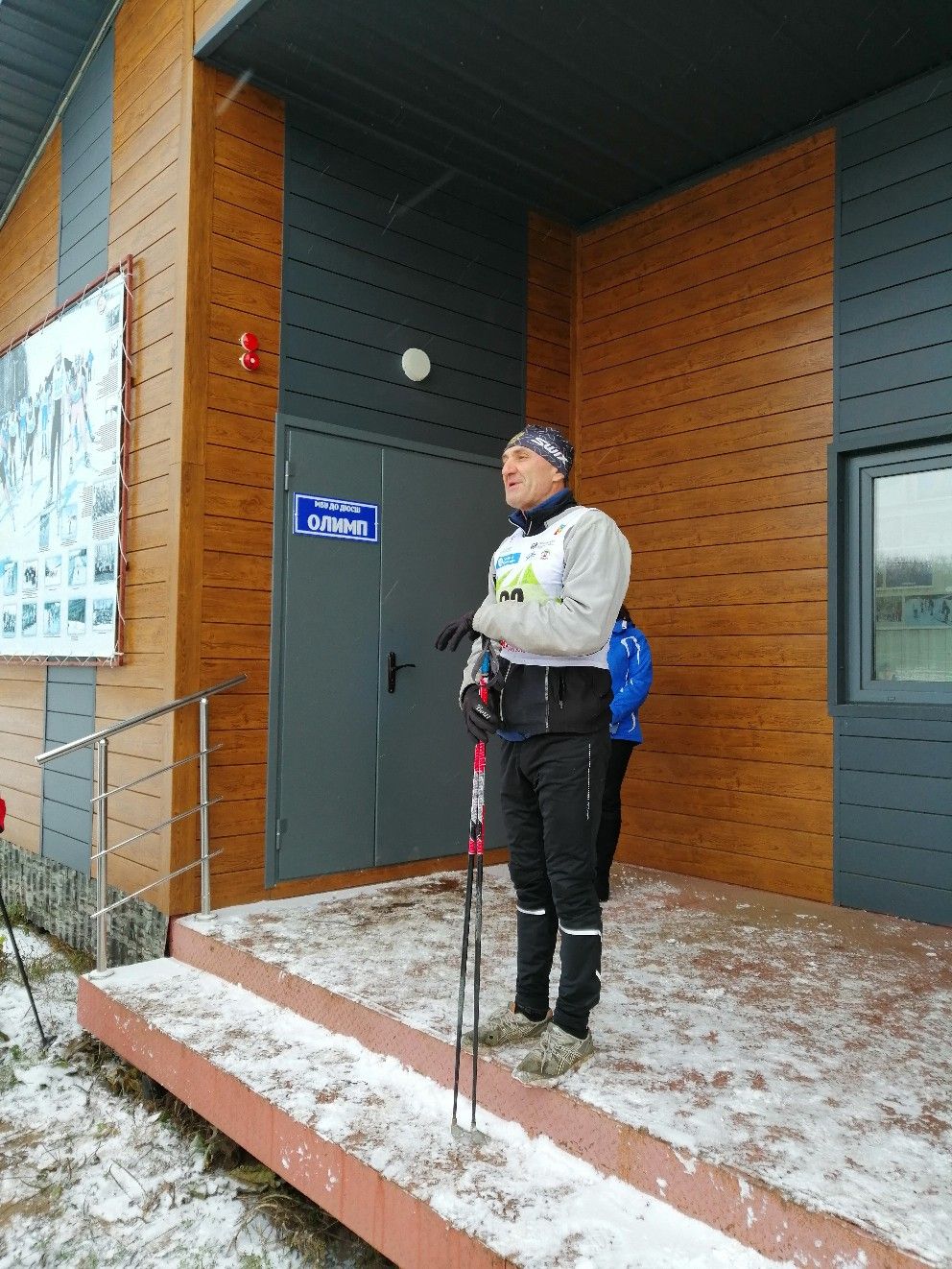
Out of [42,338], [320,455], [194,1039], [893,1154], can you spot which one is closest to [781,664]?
[320,455]

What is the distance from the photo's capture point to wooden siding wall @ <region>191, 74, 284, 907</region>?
12.9ft

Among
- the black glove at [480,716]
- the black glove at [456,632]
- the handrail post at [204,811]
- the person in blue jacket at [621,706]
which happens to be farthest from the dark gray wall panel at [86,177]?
the black glove at [480,716]

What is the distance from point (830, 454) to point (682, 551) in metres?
0.87

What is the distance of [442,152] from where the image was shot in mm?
4625

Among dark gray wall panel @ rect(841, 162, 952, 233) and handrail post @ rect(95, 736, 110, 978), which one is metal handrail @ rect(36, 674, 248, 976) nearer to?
handrail post @ rect(95, 736, 110, 978)

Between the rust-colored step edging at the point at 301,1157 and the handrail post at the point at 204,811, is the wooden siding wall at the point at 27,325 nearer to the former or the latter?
the handrail post at the point at 204,811

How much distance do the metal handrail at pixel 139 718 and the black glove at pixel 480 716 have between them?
164 centimetres

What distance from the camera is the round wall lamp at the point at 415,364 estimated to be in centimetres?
460

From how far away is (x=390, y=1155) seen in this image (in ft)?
7.21

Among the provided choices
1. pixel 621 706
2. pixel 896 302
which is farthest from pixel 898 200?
pixel 621 706

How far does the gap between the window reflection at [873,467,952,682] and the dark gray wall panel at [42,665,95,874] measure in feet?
12.1

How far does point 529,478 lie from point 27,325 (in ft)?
14.5

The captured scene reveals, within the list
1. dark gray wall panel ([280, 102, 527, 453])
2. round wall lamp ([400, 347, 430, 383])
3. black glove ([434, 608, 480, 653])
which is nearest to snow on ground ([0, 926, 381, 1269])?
black glove ([434, 608, 480, 653])

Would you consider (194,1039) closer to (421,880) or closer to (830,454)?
(421,880)
